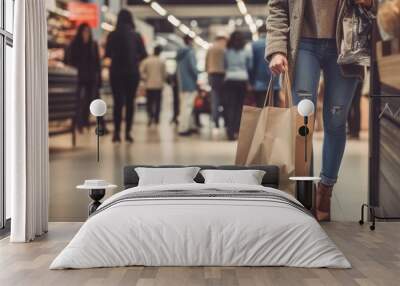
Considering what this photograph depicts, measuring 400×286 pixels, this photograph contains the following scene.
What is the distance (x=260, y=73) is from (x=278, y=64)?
208 mm

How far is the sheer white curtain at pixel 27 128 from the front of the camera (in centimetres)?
616

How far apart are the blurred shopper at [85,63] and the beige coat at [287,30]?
1816 millimetres

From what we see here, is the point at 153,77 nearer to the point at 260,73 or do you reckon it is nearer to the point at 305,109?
the point at 260,73

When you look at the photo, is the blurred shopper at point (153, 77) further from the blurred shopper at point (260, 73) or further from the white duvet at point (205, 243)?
the white duvet at point (205, 243)

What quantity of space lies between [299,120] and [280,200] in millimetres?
1897

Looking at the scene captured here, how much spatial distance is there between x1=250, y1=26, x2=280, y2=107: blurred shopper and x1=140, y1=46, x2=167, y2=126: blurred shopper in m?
0.95

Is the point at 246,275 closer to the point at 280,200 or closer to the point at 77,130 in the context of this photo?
the point at 280,200

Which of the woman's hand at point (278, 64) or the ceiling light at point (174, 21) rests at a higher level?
the ceiling light at point (174, 21)

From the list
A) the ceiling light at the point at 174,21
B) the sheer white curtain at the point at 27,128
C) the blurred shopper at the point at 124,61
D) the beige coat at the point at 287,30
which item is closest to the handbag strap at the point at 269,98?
the beige coat at the point at 287,30

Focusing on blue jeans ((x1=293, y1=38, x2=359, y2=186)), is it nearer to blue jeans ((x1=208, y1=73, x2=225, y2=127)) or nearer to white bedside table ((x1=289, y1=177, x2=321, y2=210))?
white bedside table ((x1=289, y1=177, x2=321, y2=210))

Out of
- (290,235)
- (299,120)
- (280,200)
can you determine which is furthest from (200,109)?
(290,235)

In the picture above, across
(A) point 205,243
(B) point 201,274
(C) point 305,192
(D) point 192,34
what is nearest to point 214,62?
(D) point 192,34

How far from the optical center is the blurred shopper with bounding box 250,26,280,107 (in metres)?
7.38

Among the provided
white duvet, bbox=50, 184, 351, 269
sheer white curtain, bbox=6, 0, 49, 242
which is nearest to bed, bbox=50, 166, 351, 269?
white duvet, bbox=50, 184, 351, 269
